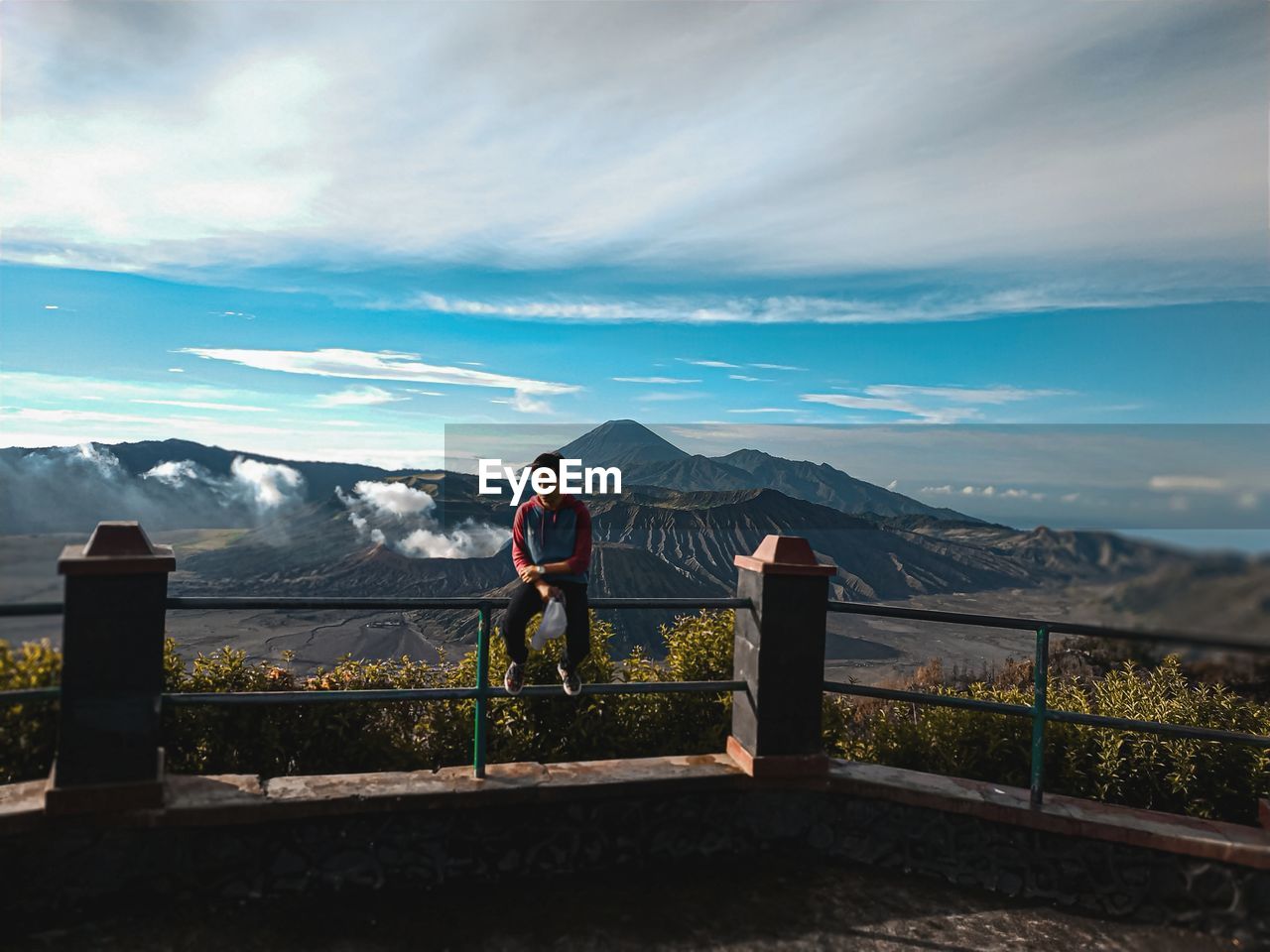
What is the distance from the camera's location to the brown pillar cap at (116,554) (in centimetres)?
400

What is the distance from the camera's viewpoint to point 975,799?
4824 millimetres

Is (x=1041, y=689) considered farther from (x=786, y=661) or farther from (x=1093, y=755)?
(x=1093, y=755)

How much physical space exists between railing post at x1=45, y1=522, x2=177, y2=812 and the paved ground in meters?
0.58

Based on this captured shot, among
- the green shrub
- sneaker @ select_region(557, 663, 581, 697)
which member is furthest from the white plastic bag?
the green shrub

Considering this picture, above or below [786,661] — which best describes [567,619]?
above

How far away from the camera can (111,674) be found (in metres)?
4.11

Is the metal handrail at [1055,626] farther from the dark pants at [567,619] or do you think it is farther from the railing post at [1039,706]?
the dark pants at [567,619]

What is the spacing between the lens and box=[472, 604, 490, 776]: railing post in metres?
4.61

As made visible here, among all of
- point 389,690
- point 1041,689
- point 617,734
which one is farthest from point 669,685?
point 1041,689

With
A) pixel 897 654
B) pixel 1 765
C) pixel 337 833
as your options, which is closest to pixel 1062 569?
pixel 337 833

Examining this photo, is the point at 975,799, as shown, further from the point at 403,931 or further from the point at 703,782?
the point at 403,931

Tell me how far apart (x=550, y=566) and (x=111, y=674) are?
2201mm

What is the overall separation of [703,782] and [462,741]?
1689 millimetres

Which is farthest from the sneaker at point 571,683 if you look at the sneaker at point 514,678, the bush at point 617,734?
the bush at point 617,734
